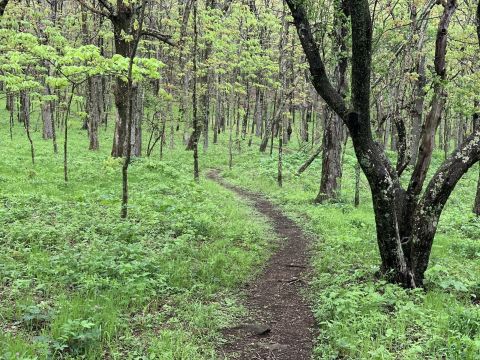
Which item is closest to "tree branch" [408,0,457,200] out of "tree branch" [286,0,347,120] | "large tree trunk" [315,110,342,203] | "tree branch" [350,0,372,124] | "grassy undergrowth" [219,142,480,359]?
"tree branch" [350,0,372,124]

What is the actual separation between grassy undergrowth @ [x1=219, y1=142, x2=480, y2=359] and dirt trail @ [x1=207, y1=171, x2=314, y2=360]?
0.84 feet

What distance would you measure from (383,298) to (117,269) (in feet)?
13.7

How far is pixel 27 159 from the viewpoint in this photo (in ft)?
59.4

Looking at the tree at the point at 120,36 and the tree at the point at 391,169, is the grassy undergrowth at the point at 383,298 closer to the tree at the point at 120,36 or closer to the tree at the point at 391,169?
the tree at the point at 391,169

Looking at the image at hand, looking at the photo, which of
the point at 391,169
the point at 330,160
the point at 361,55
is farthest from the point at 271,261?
the point at 330,160

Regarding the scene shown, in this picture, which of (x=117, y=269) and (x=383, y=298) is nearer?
(x=383, y=298)

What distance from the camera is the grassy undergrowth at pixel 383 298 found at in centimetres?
488

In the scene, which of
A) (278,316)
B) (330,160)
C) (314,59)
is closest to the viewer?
(278,316)

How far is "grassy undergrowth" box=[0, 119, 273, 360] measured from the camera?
4859mm

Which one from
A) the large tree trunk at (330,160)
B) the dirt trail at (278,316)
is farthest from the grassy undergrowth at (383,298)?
the large tree trunk at (330,160)

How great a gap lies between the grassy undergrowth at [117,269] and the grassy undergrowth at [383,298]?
1483mm

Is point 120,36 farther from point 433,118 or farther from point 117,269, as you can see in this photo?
point 433,118

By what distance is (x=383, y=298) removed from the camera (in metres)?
6.07

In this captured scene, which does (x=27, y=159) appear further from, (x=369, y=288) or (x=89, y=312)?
(x=369, y=288)
